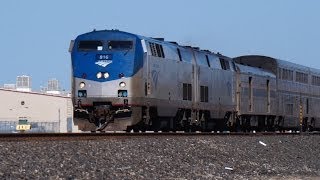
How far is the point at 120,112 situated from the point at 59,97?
64.6m

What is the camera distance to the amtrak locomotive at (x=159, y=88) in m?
26.6

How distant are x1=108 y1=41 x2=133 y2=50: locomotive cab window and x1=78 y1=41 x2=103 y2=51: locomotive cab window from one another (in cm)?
40

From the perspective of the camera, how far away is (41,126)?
83.7 m

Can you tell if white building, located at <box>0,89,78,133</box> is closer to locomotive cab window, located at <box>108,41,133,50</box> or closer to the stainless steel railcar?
the stainless steel railcar

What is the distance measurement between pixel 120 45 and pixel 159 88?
2501mm

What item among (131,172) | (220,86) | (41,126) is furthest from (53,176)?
(41,126)

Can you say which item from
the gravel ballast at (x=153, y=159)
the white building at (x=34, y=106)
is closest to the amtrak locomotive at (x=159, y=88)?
the gravel ballast at (x=153, y=159)

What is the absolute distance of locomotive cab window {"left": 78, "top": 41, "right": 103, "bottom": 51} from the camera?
27609mm

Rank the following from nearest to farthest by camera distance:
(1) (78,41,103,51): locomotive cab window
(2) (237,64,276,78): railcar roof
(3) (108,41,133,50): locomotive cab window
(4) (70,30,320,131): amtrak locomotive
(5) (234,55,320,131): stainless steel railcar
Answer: (4) (70,30,320,131): amtrak locomotive → (3) (108,41,133,50): locomotive cab window → (1) (78,41,103,51): locomotive cab window → (2) (237,64,276,78): railcar roof → (5) (234,55,320,131): stainless steel railcar

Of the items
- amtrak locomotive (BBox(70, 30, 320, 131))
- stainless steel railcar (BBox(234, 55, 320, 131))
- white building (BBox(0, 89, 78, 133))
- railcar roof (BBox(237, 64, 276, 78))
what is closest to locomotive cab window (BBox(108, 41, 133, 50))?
amtrak locomotive (BBox(70, 30, 320, 131))

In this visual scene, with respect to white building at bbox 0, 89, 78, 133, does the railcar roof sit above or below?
above

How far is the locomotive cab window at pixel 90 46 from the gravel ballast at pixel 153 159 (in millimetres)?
5814

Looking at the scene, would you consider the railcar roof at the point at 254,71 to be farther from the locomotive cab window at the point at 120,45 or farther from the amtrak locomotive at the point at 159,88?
the locomotive cab window at the point at 120,45

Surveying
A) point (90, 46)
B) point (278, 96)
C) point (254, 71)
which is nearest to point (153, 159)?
point (90, 46)
